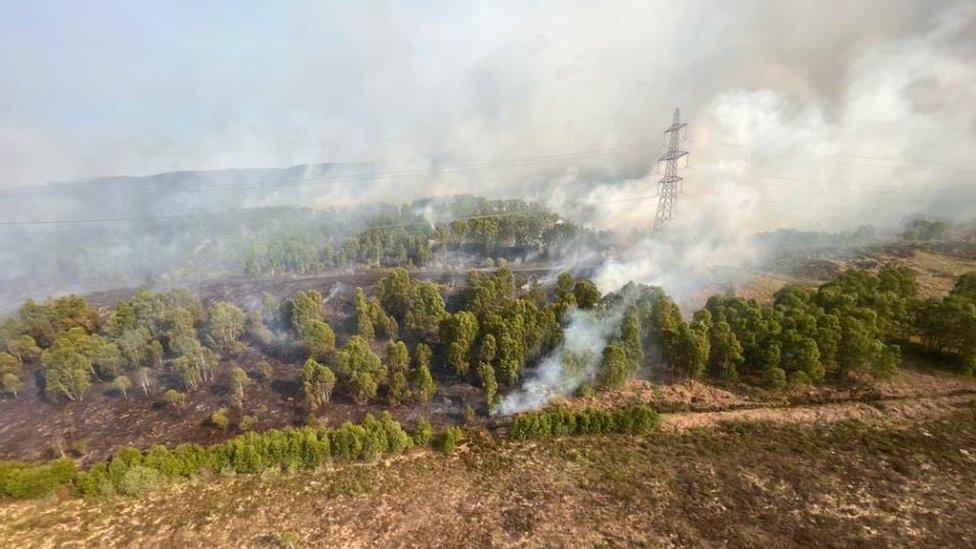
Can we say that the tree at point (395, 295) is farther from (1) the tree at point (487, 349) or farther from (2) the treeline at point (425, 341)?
(1) the tree at point (487, 349)

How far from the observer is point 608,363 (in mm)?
51750

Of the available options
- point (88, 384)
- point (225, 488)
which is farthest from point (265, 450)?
point (88, 384)

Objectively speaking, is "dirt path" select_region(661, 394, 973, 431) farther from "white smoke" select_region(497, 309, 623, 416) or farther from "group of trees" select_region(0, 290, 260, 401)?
"group of trees" select_region(0, 290, 260, 401)

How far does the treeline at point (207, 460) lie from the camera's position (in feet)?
124

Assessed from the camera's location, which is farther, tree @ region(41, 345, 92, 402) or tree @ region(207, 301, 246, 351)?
Result: tree @ region(207, 301, 246, 351)

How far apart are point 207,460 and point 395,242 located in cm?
9216

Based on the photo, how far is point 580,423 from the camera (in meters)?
46.0

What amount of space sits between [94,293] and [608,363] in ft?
414

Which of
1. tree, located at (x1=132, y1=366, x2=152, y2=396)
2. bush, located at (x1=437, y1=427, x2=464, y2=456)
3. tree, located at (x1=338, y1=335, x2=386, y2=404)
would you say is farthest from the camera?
tree, located at (x1=132, y1=366, x2=152, y2=396)

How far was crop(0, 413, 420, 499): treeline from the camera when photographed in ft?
124

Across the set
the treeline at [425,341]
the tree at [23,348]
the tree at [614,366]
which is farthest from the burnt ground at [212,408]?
the tree at [23,348]

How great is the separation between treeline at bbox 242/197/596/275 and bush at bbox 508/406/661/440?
81.3 metres

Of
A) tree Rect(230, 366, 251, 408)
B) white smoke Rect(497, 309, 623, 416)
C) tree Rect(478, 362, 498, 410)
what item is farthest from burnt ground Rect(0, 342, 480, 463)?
white smoke Rect(497, 309, 623, 416)

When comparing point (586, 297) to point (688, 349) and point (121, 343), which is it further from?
point (121, 343)
